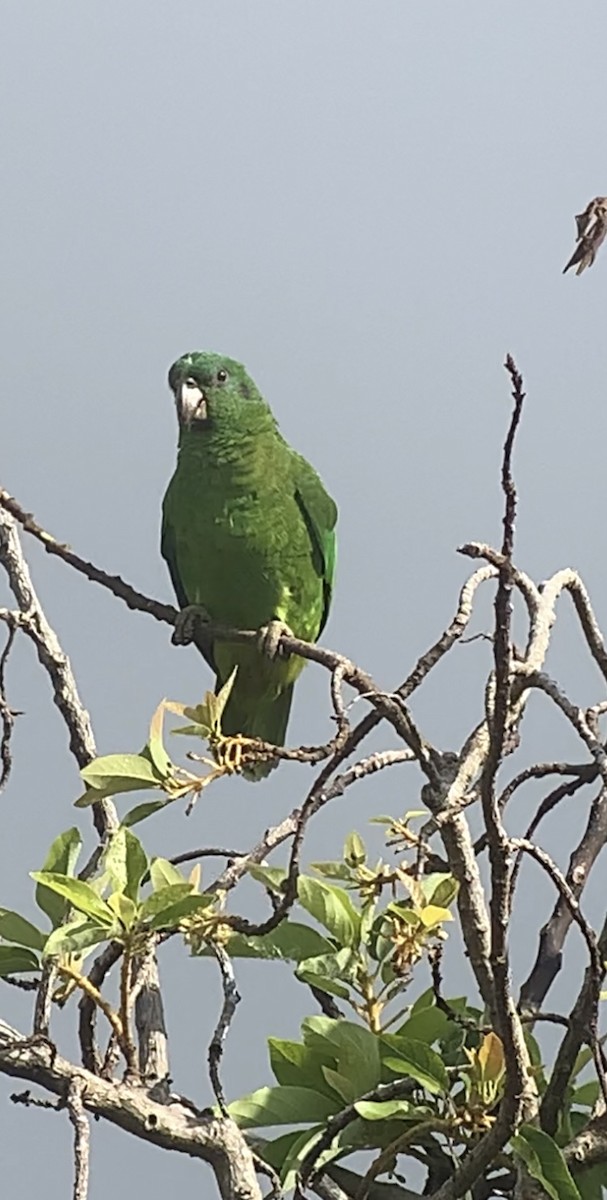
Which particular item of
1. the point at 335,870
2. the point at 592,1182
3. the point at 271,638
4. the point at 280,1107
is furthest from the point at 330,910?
the point at 271,638

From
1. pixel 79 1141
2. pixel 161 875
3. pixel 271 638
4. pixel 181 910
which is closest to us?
pixel 79 1141

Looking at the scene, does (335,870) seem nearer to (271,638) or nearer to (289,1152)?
(289,1152)

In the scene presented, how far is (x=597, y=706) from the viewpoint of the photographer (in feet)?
3.10

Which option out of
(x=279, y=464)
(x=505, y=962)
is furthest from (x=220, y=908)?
(x=279, y=464)

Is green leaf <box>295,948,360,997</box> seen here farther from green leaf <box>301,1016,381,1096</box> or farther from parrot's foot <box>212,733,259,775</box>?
parrot's foot <box>212,733,259,775</box>

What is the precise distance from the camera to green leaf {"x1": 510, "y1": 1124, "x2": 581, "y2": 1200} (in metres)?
0.79

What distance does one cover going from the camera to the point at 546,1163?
0.79 meters

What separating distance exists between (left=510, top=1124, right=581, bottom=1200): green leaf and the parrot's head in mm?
1458

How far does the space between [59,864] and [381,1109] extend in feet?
0.87

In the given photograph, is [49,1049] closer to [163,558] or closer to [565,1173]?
[565,1173]

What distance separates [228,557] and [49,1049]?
4.08 feet

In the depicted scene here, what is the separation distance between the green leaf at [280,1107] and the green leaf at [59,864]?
0.58 feet

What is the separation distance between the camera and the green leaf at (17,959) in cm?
85

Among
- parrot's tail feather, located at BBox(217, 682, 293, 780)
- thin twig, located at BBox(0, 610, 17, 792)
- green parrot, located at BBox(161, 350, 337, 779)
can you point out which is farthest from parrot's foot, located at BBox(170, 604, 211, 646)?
thin twig, located at BBox(0, 610, 17, 792)
